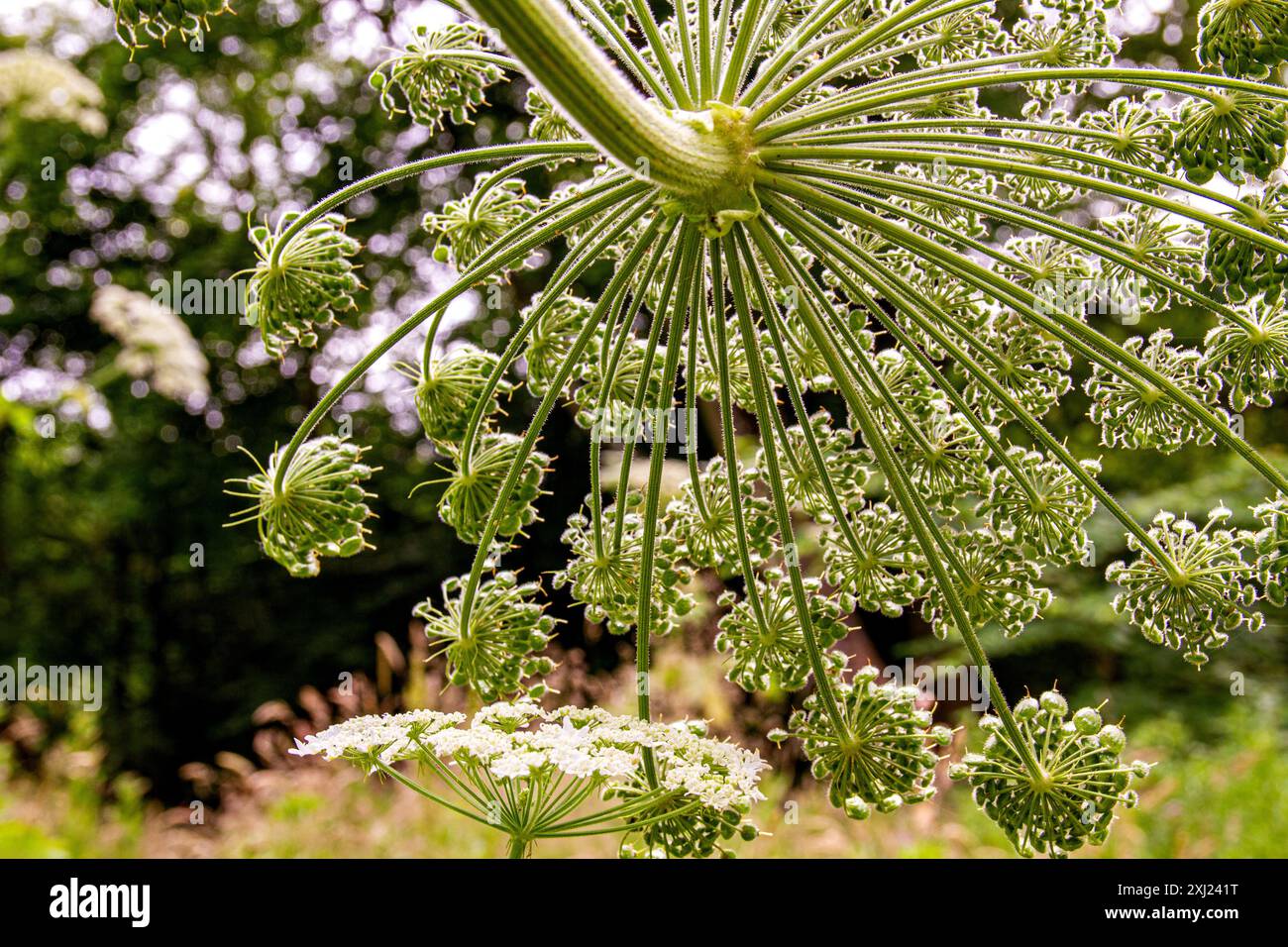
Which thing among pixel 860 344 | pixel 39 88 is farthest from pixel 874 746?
pixel 39 88

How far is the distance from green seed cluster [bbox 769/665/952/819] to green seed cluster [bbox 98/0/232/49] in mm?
1534

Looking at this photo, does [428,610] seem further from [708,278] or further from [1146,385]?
[1146,385]

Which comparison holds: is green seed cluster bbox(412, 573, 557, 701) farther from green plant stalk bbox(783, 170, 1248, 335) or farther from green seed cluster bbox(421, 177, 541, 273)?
green plant stalk bbox(783, 170, 1248, 335)

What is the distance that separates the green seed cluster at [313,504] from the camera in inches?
83.0

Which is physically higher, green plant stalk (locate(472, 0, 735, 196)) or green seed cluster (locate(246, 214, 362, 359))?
green seed cluster (locate(246, 214, 362, 359))

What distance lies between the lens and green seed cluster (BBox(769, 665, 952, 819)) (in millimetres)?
1891

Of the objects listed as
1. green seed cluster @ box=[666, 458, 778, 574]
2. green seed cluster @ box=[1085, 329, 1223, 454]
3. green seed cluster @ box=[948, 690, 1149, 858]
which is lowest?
green seed cluster @ box=[948, 690, 1149, 858]

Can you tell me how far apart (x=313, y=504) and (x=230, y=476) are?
51.7ft

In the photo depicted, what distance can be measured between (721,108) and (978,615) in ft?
3.72

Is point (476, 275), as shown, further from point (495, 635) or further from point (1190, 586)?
point (1190, 586)

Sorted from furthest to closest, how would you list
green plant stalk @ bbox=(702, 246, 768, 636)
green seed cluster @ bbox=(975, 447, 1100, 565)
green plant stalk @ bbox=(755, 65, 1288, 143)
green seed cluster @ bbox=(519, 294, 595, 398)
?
green seed cluster @ bbox=(519, 294, 595, 398) → green seed cluster @ bbox=(975, 447, 1100, 565) → green plant stalk @ bbox=(702, 246, 768, 636) → green plant stalk @ bbox=(755, 65, 1288, 143)

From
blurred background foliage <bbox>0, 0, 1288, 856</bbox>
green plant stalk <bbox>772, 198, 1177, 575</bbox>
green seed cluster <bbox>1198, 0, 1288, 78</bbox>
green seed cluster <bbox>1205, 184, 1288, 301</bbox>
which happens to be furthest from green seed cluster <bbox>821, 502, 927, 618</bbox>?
blurred background foliage <bbox>0, 0, 1288, 856</bbox>

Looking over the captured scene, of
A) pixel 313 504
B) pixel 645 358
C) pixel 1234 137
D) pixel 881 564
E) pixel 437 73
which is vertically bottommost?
pixel 881 564

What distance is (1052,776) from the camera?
185 centimetres
